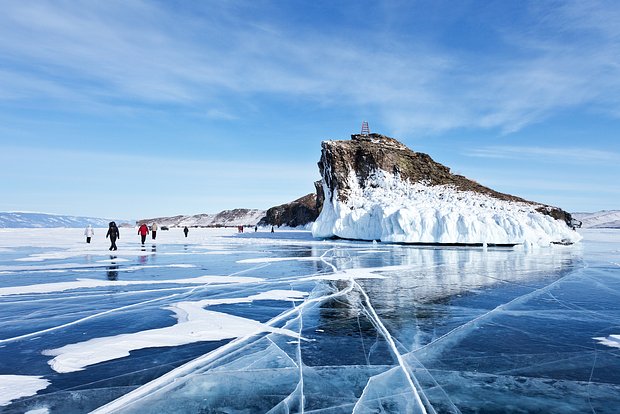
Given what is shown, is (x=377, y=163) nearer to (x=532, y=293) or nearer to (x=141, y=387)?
(x=532, y=293)

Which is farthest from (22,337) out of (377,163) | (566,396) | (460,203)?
(377,163)

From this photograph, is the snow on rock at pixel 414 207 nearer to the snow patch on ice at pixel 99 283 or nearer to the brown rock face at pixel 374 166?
the brown rock face at pixel 374 166

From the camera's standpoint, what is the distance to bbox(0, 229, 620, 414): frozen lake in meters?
3.52

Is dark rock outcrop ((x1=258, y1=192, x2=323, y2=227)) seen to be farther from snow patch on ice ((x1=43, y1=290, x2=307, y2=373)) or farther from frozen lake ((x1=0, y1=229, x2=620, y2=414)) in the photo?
snow patch on ice ((x1=43, y1=290, x2=307, y2=373))

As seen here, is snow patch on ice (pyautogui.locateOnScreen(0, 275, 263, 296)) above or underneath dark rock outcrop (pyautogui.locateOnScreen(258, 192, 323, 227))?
underneath

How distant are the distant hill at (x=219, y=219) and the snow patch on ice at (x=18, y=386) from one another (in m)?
131

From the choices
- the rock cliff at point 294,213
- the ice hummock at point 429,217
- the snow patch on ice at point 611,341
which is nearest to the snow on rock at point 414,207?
the ice hummock at point 429,217

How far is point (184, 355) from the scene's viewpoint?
4.71m

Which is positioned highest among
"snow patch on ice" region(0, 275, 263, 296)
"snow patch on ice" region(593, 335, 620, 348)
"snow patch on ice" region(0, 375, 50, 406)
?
"snow patch on ice" region(0, 275, 263, 296)

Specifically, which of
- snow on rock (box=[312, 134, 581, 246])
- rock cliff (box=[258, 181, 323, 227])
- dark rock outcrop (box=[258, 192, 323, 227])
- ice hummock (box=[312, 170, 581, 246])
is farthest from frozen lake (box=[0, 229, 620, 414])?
dark rock outcrop (box=[258, 192, 323, 227])

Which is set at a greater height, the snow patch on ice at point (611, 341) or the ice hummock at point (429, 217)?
the ice hummock at point (429, 217)

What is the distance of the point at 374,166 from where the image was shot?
1686 inches

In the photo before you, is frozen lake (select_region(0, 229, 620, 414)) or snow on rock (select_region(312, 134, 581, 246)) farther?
snow on rock (select_region(312, 134, 581, 246))

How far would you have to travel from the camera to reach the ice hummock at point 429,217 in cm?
2700
